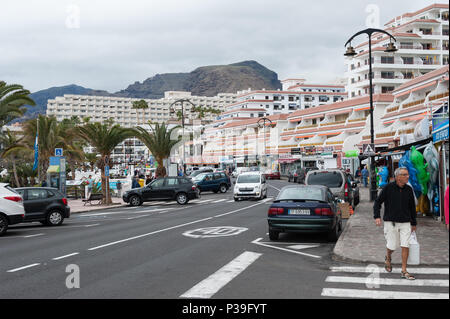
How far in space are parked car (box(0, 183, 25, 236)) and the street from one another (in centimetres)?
63

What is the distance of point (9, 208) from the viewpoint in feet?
51.4

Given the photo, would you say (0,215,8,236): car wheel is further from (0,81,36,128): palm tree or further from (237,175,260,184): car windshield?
(237,175,260,184): car windshield

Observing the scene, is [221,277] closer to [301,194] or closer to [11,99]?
[301,194]

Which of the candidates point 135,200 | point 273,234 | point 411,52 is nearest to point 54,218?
point 273,234

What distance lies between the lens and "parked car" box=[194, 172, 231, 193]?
39969 mm

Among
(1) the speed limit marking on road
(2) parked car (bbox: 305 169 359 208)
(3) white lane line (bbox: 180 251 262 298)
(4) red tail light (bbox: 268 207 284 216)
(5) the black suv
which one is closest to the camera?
(3) white lane line (bbox: 180 251 262 298)

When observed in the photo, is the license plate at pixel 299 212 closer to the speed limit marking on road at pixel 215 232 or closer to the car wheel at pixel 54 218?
the speed limit marking on road at pixel 215 232

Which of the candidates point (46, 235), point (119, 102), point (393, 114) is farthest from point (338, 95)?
point (46, 235)

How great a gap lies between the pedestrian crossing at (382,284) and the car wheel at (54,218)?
13.3 m

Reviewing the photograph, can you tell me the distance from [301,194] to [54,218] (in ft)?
35.4

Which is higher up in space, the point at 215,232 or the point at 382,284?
the point at 382,284

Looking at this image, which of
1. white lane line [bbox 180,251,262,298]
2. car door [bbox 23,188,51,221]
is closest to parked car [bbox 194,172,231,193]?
car door [bbox 23,188,51,221]

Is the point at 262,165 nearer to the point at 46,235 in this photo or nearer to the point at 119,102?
the point at 46,235
